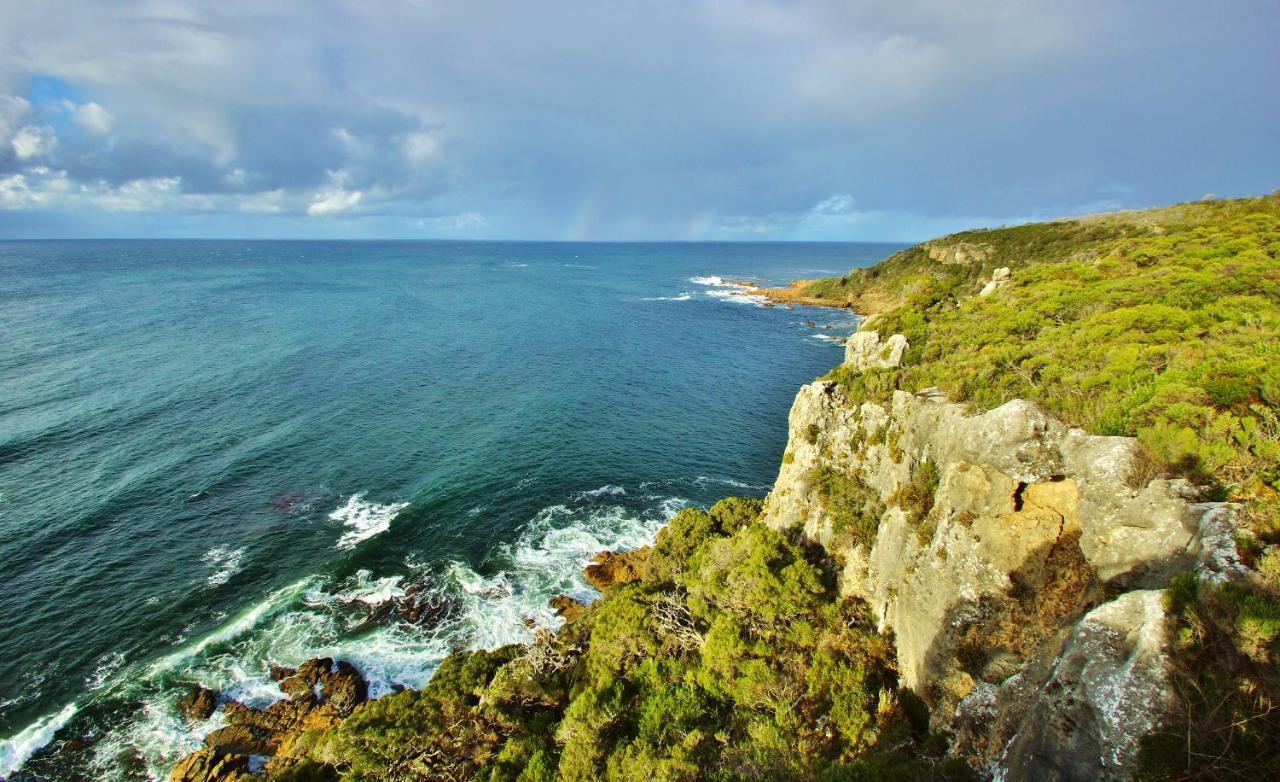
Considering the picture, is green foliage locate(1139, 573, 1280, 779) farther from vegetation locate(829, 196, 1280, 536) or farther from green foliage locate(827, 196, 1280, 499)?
green foliage locate(827, 196, 1280, 499)

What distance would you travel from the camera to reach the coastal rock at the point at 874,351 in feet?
102

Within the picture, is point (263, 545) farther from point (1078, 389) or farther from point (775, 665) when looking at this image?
point (1078, 389)

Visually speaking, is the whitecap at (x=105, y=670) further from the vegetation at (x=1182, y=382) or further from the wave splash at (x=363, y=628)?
the vegetation at (x=1182, y=382)

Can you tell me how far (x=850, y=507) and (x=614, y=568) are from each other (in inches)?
664

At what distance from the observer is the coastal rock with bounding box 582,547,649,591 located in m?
35.7

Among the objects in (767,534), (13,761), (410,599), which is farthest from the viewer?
(410,599)

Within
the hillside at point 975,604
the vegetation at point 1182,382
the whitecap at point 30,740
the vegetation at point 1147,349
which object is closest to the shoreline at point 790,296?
the vegetation at point 1147,349

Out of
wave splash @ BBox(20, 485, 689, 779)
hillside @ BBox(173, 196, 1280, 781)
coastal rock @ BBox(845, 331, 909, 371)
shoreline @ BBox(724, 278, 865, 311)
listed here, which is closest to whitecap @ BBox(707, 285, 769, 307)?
shoreline @ BBox(724, 278, 865, 311)

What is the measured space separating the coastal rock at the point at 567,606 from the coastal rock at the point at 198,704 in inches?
675

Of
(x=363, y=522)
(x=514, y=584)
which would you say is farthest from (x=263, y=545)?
(x=514, y=584)

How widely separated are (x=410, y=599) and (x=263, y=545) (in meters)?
12.6

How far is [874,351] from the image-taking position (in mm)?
34125

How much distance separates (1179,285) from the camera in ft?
85.7

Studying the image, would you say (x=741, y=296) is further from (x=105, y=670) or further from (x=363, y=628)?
(x=105, y=670)
